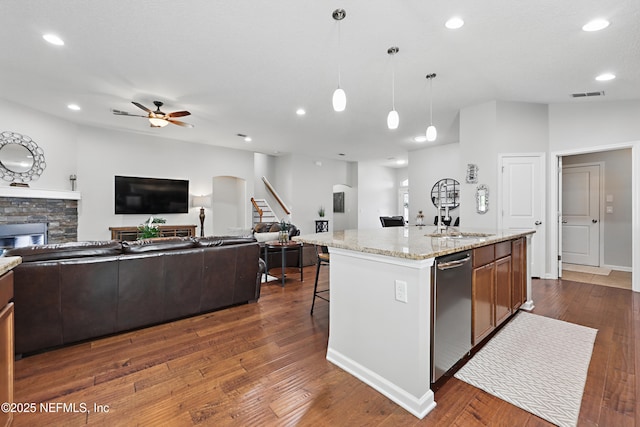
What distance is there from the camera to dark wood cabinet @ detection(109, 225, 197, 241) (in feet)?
20.5

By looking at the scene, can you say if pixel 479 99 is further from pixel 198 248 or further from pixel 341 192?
pixel 341 192

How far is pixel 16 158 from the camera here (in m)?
4.72

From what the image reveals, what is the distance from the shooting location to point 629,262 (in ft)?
16.5

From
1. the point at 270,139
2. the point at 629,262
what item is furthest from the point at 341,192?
the point at 629,262

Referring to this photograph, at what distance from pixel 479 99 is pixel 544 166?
1486mm

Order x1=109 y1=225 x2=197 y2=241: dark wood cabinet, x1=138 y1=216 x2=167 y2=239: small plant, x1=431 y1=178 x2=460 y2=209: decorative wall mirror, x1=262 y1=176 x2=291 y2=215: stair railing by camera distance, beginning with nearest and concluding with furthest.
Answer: x1=138 y1=216 x2=167 y2=239: small plant → x1=109 y1=225 x2=197 y2=241: dark wood cabinet → x1=431 y1=178 x2=460 y2=209: decorative wall mirror → x1=262 y1=176 x2=291 y2=215: stair railing

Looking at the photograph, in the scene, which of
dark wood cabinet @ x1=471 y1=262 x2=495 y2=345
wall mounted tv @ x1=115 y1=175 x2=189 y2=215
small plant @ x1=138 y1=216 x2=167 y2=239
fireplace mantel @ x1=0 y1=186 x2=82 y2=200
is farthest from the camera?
wall mounted tv @ x1=115 y1=175 x2=189 y2=215

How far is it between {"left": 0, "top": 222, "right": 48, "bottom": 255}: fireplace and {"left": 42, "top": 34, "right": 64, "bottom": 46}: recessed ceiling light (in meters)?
3.24

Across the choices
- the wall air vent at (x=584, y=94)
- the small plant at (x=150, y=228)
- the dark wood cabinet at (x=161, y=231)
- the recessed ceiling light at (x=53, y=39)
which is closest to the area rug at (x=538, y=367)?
the wall air vent at (x=584, y=94)

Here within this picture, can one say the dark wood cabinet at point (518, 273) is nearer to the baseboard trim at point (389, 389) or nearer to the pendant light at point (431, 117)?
the pendant light at point (431, 117)

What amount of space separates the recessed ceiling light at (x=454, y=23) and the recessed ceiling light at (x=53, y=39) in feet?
12.0

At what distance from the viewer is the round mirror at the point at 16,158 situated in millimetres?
4586

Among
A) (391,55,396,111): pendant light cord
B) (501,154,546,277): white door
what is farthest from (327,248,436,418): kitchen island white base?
(501,154,546,277): white door

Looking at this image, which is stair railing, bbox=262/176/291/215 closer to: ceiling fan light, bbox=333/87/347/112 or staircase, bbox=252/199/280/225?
staircase, bbox=252/199/280/225
